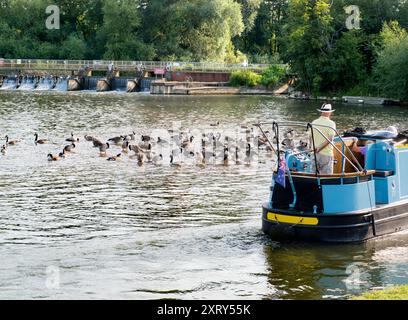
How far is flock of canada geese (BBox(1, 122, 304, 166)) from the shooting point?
4269 cm

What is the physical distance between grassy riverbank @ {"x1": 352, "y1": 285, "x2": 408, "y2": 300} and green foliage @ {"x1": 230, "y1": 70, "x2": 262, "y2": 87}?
275 feet

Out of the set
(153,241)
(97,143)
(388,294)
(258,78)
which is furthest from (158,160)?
(258,78)

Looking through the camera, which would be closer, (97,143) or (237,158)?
(237,158)

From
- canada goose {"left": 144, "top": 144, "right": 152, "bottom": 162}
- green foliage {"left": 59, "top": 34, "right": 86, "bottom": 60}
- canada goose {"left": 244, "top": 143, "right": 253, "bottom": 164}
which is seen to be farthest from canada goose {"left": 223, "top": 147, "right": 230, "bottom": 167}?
green foliage {"left": 59, "top": 34, "right": 86, "bottom": 60}

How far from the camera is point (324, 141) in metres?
24.4

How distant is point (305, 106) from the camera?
81.4 m

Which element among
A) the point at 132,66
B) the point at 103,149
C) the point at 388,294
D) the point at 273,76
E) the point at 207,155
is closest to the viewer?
the point at 388,294

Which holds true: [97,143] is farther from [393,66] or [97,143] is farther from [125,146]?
[393,66]

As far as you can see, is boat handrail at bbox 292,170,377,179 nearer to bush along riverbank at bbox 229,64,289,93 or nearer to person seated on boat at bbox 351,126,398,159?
person seated on boat at bbox 351,126,398,159

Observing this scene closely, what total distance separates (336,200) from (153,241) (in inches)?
237

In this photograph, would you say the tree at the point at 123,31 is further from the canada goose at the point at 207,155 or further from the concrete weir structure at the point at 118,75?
the canada goose at the point at 207,155

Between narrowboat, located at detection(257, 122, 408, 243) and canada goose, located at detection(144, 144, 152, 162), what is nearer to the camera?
narrowboat, located at detection(257, 122, 408, 243)

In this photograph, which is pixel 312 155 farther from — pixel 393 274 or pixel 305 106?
pixel 305 106

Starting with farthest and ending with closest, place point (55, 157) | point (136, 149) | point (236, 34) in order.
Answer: point (236, 34), point (136, 149), point (55, 157)
